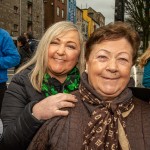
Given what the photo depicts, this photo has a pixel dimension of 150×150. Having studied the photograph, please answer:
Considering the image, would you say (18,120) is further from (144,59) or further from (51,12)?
(51,12)

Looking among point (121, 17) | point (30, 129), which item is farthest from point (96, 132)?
point (121, 17)

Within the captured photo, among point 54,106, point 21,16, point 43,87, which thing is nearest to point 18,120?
point 54,106

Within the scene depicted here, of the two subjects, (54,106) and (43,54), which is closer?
(54,106)

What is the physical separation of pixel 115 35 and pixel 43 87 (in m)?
0.74

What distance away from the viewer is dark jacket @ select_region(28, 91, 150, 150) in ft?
6.83

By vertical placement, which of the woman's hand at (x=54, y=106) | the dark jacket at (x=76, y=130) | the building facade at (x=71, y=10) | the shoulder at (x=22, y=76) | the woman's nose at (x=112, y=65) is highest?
the building facade at (x=71, y=10)

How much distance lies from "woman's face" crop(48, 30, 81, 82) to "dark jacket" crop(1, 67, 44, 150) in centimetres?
20

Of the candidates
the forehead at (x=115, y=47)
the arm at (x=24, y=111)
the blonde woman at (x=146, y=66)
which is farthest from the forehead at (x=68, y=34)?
the blonde woman at (x=146, y=66)

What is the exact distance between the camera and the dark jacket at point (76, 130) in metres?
2.08

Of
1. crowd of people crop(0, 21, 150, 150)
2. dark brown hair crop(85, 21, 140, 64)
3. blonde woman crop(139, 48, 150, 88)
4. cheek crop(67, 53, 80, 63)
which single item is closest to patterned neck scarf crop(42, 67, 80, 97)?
cheek crop(67, 53, 80, 63)

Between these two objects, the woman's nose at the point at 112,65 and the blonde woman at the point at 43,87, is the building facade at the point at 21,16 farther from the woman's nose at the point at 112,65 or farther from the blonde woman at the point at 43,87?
the woman's nose at the point at 112,65

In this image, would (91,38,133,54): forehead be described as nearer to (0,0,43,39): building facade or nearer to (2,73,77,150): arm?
(2,73,77,150): arm

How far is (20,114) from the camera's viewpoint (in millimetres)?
2420

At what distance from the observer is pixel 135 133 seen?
2.11m
